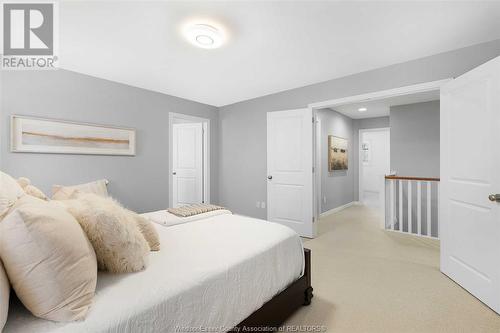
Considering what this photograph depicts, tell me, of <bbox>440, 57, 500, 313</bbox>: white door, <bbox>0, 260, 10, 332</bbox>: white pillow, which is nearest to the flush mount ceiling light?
<bbox>0, 260, 10, 332</bbox>: white pillow

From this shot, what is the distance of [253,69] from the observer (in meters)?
3.21

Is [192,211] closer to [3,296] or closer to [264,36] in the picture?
[3,296]

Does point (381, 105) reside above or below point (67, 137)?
above

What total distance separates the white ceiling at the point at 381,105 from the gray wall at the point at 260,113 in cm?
141

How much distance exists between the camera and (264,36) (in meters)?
2.40

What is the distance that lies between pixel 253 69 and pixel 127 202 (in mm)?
2615

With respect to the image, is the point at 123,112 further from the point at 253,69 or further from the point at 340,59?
the point at 340,59

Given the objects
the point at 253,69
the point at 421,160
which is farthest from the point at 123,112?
the point at 421,160

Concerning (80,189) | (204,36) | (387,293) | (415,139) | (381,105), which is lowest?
(387,293)

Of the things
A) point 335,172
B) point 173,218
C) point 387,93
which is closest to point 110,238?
point 173,218

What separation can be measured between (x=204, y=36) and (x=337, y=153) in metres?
4.68

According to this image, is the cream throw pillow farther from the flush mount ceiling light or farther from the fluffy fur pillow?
the flush mount ceiling light

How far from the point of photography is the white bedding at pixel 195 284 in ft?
3.13

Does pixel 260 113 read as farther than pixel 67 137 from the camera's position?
Yes
